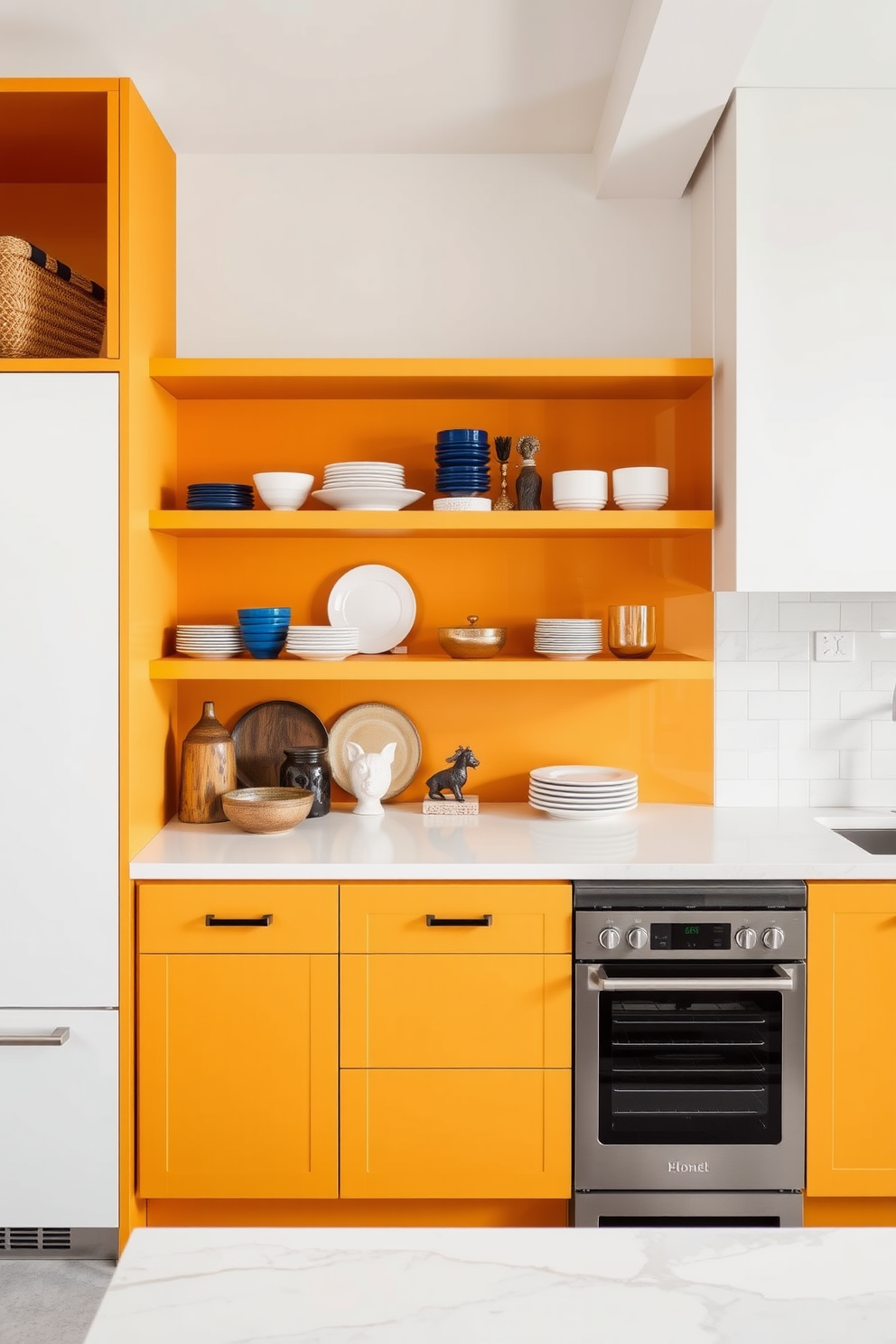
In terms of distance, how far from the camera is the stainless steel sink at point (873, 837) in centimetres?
272

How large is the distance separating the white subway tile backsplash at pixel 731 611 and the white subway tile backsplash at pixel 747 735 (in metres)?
0.27

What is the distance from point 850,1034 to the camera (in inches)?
88.3

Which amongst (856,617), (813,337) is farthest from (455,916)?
(813,337)

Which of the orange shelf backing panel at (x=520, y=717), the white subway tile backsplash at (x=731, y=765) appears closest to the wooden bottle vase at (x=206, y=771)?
the orange shelf backing panel at (x=520, y=717)

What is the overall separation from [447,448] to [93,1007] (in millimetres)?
1624

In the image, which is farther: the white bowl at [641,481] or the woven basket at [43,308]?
the white bowl at [641,481]

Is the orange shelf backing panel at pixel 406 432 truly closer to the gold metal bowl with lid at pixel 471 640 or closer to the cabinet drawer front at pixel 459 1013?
the gold metal bowl with lid at pixel 471 640

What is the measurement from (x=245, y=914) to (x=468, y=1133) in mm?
706

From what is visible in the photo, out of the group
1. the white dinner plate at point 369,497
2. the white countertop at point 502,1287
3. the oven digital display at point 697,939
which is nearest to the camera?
the white countertop at point 502,1287

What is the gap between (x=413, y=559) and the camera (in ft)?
9.46

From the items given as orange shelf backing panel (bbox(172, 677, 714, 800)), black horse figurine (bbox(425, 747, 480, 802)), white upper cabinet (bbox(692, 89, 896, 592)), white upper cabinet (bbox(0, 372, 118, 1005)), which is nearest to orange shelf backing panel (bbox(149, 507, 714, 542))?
white upper cabinet (bbox(692, 89, 896, 592))

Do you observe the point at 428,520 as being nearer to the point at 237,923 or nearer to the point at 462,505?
the point at 462,505

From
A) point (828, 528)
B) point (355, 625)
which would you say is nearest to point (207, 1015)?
point (355, 625)

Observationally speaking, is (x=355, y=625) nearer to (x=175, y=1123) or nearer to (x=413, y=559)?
(x=413, y=559)
